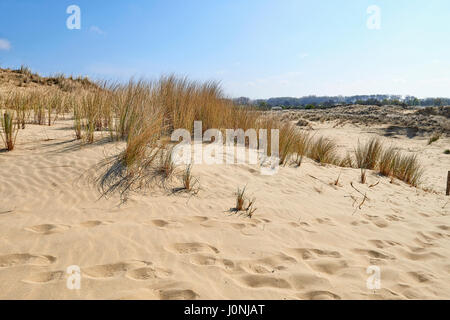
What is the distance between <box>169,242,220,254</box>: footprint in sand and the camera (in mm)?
2668

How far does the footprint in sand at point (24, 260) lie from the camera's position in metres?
2.29

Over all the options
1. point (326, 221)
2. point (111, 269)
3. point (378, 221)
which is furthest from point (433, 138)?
point (111, 269)

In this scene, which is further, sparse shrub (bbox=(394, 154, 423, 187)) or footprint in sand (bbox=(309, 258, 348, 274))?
sparse shrub (bbox=(394, 154, 423, 187))

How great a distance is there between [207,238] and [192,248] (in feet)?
0.81

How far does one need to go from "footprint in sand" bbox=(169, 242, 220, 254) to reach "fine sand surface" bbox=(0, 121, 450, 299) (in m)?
0.02

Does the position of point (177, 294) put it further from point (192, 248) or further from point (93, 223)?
point (93, 223)

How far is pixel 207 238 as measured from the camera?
293 cm

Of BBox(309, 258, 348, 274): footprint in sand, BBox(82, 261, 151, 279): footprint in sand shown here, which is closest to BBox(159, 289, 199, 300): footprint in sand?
BBox(82, 261, 151, 279): footprint in sand

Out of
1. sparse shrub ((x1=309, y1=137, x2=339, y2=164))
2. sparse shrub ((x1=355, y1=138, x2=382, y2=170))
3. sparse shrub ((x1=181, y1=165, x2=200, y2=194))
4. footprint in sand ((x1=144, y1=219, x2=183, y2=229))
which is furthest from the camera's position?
sparse shrub ((x1=355, y1=138, x2=382, y2=170))

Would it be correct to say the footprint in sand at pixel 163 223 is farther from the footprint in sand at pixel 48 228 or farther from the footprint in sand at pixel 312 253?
the footprint in sand at pixel 312 253

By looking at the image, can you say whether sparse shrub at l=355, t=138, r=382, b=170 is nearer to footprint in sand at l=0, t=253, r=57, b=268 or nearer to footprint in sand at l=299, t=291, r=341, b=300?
footprint in sand at l=299, t=291, r=341, b=300

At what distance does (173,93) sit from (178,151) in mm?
2241

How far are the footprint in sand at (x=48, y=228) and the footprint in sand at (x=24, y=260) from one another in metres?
0.38

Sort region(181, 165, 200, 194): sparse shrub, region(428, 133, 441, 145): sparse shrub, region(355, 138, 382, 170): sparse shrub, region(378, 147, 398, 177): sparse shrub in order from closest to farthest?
region(181, 165, 200, 194): sparse shrub → region(378, 147, 398, 177): sparse shrub → region(355, 138, 382, 170): sparse shrub → region(428, 133, 441, 145): sparse shrub
